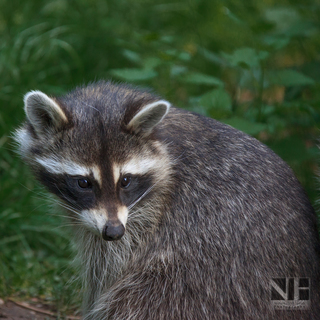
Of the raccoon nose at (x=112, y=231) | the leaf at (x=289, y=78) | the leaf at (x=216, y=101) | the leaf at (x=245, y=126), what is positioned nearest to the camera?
the raccoon nose at (x=112, y=231)

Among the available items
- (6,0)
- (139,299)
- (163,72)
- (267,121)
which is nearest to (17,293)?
(139,299)

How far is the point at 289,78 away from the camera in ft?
23.5

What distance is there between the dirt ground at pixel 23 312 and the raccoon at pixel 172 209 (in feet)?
3.17

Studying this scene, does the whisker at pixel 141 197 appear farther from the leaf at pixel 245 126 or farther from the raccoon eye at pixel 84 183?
the leaf at pixel 245 126

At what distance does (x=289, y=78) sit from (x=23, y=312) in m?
4.30

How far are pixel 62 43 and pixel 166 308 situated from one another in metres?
5.07

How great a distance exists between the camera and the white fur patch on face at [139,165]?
4625 mm

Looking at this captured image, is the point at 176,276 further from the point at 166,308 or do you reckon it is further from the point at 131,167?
the point at 131,167

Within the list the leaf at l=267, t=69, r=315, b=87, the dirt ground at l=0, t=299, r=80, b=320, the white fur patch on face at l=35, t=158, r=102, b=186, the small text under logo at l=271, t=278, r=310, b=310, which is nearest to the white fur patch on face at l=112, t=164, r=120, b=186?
the white fur patch on face at l=35, t=158, r=102, b=186

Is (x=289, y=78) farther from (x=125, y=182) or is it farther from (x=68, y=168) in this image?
(x=68, y=168)

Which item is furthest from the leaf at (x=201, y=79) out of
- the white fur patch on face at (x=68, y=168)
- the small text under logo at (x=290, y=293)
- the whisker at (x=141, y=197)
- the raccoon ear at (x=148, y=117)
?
the small text under logo at (x=290, y=293)

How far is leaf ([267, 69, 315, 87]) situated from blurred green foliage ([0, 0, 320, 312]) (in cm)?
2

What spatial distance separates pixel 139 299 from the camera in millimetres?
4840

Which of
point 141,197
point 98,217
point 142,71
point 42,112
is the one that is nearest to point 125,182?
point 141,197
